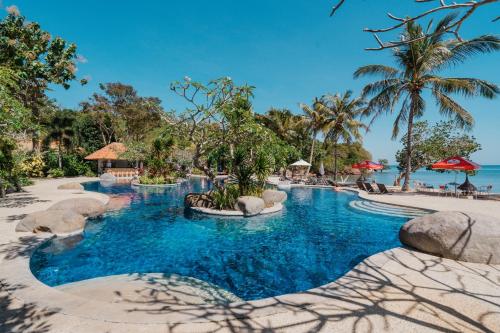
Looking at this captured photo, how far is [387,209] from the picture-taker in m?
13.4

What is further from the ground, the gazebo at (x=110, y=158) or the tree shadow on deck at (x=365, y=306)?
the gazebo at (x=110, y=158)

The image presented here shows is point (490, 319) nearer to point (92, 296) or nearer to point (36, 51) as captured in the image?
point (92, 296)

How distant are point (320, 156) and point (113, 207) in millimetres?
32681

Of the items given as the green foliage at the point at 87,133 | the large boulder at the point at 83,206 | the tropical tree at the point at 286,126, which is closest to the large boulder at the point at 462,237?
the large boulder at the point at 83,206

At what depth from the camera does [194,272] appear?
6.19m

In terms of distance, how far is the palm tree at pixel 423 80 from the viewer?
16781mm

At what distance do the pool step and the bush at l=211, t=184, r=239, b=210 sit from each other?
6.85 m

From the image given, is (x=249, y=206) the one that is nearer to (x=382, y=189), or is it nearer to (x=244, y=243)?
(x=244, y=243)

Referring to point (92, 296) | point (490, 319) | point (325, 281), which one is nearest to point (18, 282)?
point (92, 296)

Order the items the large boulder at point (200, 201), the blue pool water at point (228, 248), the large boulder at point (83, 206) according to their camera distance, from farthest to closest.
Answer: the large boulder at point (200, 201) < the large boulder at point (83, 206) < the blue pool water at point (228, 248)

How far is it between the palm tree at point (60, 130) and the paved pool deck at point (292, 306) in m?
34.9

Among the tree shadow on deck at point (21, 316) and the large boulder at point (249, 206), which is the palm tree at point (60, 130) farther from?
the tree shadow on deck at point (21, 316)

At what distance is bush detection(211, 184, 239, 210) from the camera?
41.9 ft

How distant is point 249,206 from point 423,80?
1604cm
